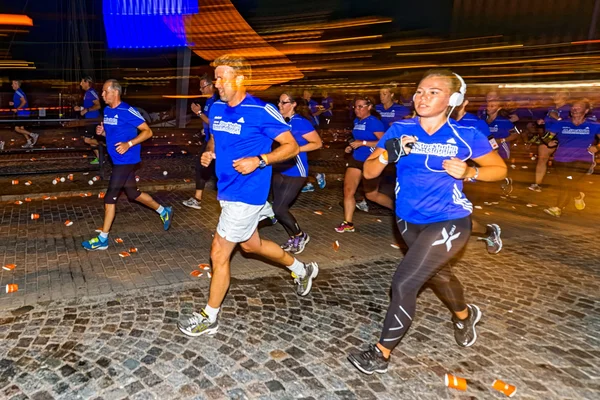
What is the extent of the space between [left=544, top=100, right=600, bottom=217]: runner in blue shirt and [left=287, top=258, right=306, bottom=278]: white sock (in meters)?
6.31

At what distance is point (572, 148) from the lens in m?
8.70

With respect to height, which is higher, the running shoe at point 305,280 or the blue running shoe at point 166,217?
the running shoe at point 305,280

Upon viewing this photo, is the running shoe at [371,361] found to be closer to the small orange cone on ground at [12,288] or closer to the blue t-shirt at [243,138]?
the blue t-shirt at [243,138]

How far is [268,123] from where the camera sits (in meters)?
3.90

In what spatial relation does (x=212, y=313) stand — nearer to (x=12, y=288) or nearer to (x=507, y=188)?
(x=12, y=288)

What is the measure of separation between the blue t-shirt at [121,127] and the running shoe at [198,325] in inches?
117

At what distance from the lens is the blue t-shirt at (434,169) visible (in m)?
3.38

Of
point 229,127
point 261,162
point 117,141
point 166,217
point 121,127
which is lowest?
point 166,217

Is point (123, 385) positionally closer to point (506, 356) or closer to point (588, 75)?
point (506, 356)

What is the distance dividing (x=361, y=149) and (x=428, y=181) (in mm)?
3873

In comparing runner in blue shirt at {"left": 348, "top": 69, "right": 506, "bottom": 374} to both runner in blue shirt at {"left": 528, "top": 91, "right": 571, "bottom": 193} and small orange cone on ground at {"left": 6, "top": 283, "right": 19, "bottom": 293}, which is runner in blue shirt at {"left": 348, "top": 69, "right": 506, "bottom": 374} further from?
runner in blue shirt at {"left": 528, "top": 91, "right": 571, "bottom": 193}

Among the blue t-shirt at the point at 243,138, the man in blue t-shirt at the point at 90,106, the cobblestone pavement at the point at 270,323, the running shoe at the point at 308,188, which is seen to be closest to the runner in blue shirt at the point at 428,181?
the cobblestone pavement at the point at 270,323

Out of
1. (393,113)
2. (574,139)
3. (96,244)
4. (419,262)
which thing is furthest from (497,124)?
(96,244)

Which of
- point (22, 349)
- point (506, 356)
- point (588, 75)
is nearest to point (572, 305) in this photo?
point (506, 356)
